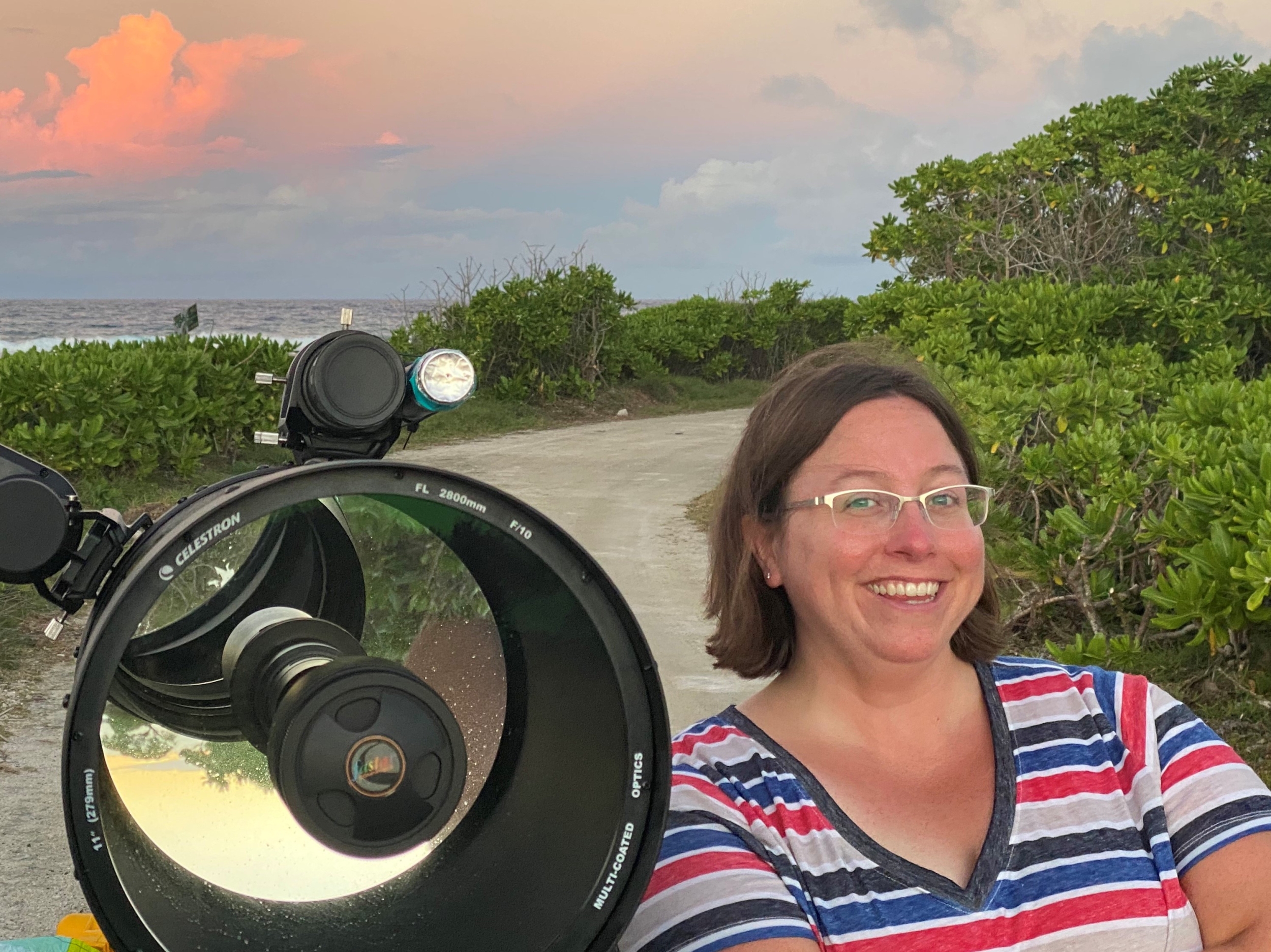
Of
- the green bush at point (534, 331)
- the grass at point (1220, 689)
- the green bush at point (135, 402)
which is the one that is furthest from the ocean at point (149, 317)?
the grass at point (1220, 689)

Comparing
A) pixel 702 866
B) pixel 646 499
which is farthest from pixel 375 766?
pixel 646 499

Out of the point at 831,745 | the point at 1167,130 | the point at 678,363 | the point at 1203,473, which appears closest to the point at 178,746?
the point at 831,745

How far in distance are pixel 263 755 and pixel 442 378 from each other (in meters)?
0.40

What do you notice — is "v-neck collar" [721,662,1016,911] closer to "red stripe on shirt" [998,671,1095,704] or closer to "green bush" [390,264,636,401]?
"red stripe on shirt" [998,671,1095,704]

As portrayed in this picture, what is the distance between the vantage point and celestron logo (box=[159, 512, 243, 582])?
3.28 feet

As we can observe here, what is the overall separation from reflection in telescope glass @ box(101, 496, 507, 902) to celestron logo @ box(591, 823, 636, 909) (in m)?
0.19

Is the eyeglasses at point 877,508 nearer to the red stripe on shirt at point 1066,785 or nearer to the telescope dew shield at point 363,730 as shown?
the red stripe on shirt at point 1066,785

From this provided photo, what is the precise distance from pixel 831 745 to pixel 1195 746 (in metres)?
0.55

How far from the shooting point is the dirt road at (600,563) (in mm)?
4090

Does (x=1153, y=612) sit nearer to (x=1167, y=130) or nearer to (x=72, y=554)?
→ (x=72, y=554)

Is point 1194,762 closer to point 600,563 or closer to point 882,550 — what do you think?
point 882,550

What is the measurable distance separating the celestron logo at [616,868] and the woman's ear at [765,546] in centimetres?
91

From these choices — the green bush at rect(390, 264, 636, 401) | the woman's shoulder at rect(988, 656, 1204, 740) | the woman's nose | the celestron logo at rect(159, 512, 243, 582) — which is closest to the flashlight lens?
the celestron logo at rect(159, 512, 243, 582)

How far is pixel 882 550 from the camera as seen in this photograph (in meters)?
1.94
